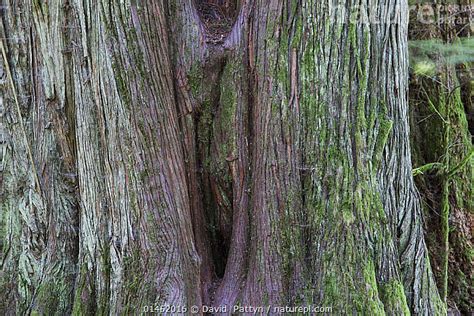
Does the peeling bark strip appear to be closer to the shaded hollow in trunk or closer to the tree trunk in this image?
the shaded hollow in trunk

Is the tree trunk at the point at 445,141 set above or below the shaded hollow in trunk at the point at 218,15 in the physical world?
below

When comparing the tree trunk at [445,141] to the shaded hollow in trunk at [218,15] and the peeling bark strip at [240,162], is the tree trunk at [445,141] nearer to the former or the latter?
the peeling bark strip at [240,162]

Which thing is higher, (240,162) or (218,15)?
(218,15)

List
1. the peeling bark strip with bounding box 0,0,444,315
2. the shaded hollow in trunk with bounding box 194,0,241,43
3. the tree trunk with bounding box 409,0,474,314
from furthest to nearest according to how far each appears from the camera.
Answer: the tree trunk with bounding box 409,0,474,314
the shaded hollow in trunk with bounding box 194,0,241,43
the peeling bark strip with bounding box 0,0,444,315

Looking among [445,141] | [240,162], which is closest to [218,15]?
[240,162]

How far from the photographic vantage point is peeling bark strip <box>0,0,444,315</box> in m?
3.52

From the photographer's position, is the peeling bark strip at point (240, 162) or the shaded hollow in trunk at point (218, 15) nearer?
the peeling bark strip at point (240, 162)

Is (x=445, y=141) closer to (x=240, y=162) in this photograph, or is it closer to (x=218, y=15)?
(x=240, y=162)

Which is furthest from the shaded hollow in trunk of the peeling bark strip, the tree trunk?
the tree trunk

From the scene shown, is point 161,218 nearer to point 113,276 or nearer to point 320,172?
point 113,276

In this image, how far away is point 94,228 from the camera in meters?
3.80

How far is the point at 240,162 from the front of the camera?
393 centimetres

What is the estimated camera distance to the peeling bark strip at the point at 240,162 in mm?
3523

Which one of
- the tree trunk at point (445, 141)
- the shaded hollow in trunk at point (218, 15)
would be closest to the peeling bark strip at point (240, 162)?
the shaded hollow in trunk at point (218, 15)
